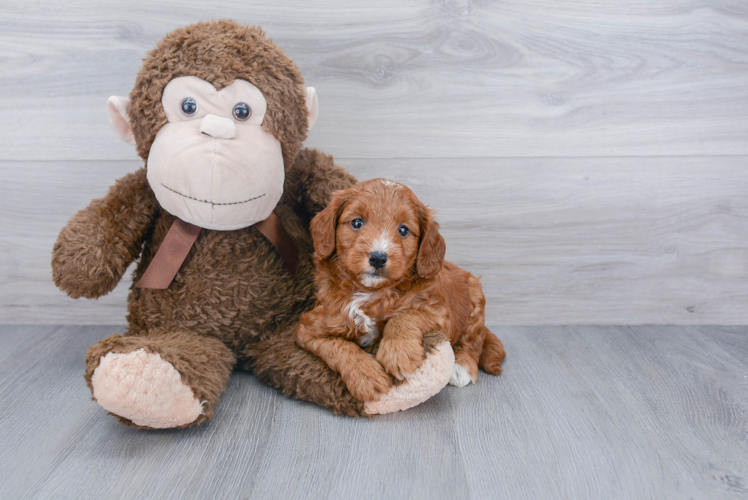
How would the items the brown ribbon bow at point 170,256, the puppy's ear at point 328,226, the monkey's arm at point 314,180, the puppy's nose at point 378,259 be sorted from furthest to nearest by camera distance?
the monkey's arm at point 314,180
the brown ribbon bow at point 170,256
the puppy's ear at point 328,226
the puppy's nose at point 378,259

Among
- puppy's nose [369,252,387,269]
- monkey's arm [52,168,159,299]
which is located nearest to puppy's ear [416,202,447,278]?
puppy's nose [369,252,387,269]

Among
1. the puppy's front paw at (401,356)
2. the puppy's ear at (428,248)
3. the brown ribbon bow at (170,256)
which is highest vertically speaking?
the puppy's ear at (428,248)

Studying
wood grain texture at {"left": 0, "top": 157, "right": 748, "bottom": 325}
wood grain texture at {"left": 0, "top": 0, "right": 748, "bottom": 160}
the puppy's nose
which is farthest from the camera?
wood grain texture at {"left": 0, "top": 157, "right": 748, "bottom": 325}

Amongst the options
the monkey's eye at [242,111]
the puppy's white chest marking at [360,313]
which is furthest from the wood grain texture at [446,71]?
the puppy's white chest marking at [360,313]

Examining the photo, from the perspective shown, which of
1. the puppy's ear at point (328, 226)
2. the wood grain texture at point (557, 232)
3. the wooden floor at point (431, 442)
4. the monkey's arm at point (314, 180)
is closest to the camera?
the wooden floor at point (431, 442)

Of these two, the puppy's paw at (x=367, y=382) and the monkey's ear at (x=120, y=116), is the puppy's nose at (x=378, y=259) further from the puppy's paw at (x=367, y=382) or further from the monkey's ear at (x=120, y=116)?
the monkey's ear at (x=120, y=116)

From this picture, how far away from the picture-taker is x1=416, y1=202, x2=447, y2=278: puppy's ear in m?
1.34

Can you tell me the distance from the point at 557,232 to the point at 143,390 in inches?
55.5

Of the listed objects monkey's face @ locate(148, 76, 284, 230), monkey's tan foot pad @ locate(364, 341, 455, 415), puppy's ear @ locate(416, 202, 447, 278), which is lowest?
monkey's tan foot pad @ locate(364, 341, 455, 415)

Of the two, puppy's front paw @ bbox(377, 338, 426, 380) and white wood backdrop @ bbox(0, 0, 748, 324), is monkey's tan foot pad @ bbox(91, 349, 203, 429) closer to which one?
puppy's front paw @ bbox(377, 338, 426, 380)

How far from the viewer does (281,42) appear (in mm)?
1779

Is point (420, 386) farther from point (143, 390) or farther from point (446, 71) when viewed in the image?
point (446, 71)

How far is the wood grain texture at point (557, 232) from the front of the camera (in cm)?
188

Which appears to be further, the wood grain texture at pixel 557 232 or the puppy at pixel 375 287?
the wood grain texture at pixel 557 232
